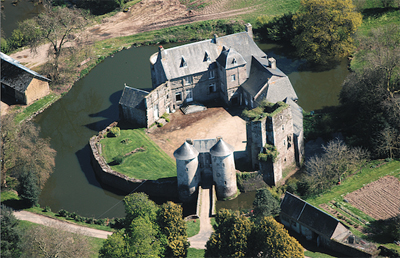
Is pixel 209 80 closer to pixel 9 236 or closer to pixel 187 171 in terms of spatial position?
pixel 187 171

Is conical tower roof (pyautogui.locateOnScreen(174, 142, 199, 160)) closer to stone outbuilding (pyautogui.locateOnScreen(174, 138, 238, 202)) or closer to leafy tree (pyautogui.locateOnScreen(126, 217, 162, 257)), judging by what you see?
stone outbuilding (pyautogui.locateOnScreen(174, 138, 238, 202))

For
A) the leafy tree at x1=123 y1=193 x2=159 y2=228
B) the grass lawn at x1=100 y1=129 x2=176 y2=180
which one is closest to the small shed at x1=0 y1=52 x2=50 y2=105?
the grass lawn at x1=100 y1=129 x2=176 y2=180

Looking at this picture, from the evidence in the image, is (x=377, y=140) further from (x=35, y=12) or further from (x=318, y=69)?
(x=35, y=12)

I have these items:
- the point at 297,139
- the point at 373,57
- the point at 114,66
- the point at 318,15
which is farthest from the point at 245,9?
the point at 297,139

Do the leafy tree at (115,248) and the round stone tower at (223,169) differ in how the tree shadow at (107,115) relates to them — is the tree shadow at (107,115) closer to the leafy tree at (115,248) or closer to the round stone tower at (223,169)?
the round stone tower at (223,169)

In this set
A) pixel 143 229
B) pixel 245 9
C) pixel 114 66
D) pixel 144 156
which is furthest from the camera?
pixel 245 9

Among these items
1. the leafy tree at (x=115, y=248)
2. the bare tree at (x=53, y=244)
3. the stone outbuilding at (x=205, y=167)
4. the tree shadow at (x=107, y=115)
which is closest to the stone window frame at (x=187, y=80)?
the tree shadow at (x=107, y=115)

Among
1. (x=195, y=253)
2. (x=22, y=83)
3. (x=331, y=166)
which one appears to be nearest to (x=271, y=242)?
(x=195, y=253)
